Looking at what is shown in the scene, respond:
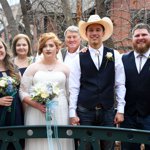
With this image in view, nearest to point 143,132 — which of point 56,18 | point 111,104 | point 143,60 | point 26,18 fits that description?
point 111,104

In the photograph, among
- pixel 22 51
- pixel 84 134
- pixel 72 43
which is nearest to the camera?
pixel 84 134

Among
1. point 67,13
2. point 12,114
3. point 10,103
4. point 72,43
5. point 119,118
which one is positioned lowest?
point 119,118

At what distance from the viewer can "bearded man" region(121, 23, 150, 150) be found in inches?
195

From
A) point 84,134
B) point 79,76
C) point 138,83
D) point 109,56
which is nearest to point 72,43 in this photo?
point 79,76

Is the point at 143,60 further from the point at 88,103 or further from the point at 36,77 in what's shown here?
the point at 36,77

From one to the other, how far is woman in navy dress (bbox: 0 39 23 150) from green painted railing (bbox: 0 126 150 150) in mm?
923

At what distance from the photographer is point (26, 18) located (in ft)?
37.6

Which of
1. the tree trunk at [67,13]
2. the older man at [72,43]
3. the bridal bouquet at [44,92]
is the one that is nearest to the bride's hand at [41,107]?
the bridal bouquet at [44,92]

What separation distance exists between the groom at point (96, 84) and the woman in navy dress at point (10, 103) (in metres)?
0.69

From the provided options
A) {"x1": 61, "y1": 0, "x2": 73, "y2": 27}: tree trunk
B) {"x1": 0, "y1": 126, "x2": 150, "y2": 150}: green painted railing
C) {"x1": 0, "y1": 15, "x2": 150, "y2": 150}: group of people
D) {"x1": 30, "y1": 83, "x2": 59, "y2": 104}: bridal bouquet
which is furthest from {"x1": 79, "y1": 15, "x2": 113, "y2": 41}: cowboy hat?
{"x1": 61, "y1": 0, "x2": 73, "y2": 27}: tree trunk

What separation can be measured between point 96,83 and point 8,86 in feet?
3.58

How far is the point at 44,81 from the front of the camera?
4.80 m

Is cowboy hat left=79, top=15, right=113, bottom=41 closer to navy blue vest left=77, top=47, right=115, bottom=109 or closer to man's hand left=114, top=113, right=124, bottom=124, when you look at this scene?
navy blue vest left=77, top=47, right=115, bottom=109

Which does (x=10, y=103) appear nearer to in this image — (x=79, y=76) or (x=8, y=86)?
(x=8, y=86)
